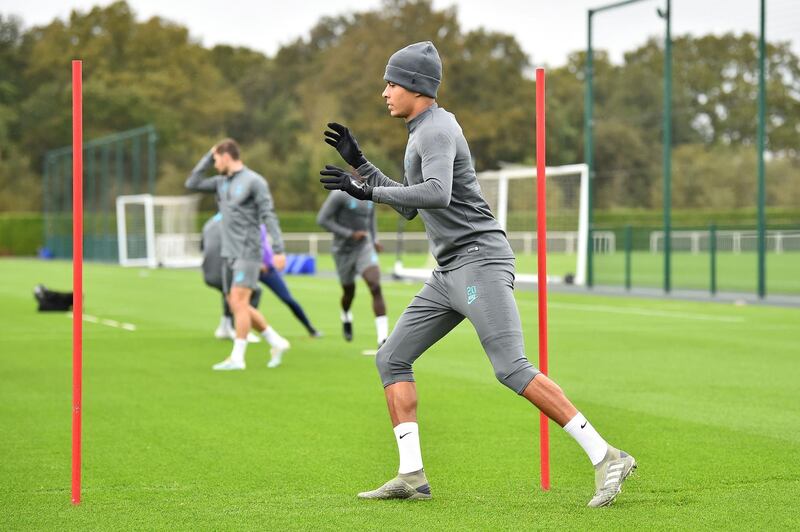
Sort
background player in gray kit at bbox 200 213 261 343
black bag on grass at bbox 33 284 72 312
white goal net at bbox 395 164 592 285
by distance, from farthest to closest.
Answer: white goal net at bbox 395 164 592 285, black bag on grass at bbox 33 284 72 312, background player in gray kit at bbox 200 213 261 343

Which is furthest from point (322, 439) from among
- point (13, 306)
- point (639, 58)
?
point (639, 58)

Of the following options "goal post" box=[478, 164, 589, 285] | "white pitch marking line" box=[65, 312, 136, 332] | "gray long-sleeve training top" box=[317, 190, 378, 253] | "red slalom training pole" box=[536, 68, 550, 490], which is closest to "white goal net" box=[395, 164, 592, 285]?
"goal post" box=[478, 164, 589, 285]

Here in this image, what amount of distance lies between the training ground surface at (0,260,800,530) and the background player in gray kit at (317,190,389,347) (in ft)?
2.44

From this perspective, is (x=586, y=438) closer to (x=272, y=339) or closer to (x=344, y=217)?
(x=272, y=339)

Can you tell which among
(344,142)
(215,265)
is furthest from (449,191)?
(215,265)

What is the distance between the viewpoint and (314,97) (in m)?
80.9

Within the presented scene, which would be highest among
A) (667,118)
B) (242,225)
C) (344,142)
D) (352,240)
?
(667,118)

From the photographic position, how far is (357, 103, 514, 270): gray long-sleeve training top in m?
6.12

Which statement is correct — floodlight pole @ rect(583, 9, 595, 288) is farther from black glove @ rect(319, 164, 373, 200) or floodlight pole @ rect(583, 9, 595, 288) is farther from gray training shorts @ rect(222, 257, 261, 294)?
black glove @ rect(319, 164, 373, 200)

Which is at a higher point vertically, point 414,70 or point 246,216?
point 414,70

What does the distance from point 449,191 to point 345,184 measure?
0.48 meters

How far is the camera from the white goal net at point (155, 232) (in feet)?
172

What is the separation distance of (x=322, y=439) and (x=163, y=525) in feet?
8.60

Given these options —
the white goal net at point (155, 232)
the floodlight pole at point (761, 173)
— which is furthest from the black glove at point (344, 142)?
the white goal net at point (155, 232)
